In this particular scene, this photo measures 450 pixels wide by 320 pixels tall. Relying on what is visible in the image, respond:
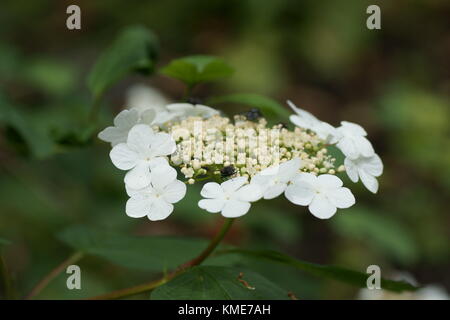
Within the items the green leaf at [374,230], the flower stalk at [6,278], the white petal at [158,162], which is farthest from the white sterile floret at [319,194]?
the green leaf at [374,230]

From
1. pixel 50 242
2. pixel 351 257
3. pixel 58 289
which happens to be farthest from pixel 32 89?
pixel 351 257

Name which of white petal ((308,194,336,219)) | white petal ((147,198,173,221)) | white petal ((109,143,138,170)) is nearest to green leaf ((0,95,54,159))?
white petal ((109,143,138,170))

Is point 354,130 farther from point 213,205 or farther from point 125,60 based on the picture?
point 125,60

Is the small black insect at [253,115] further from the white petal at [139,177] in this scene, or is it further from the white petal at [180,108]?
the white petal at [139,177]

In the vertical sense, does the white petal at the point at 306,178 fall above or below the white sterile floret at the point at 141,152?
below

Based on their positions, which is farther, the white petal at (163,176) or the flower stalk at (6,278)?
the flower stalk at (6,278)

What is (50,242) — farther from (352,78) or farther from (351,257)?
(352,78)

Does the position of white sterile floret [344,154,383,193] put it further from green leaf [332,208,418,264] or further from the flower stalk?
green leaf [332,208,418,264]
